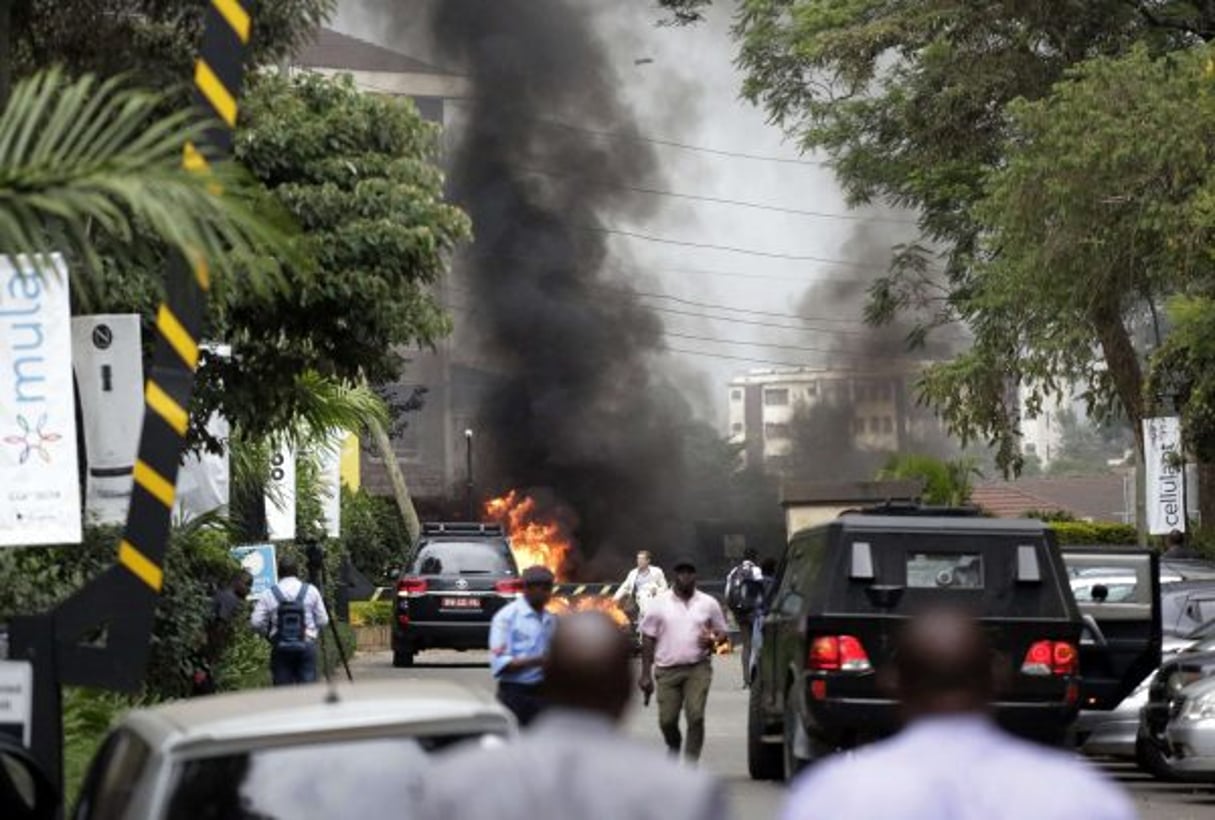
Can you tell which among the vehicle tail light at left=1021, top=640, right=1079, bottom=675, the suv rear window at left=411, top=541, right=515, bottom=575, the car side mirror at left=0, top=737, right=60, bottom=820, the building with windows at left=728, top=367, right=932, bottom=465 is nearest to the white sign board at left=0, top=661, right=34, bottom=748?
the car side mirror at left=0, top=737, right=60, bottom=820

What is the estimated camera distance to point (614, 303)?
58438 millimetres

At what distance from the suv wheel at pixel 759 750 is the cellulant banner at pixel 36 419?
6.57 meters

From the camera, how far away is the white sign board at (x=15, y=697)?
970cm

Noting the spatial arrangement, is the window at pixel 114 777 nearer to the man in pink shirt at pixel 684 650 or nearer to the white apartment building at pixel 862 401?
the man in pink shirt at pixel 684 650

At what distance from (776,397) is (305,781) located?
8107 cm

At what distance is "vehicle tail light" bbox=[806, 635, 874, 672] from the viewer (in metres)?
16.8

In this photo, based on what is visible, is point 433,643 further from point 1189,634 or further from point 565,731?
point 565,731

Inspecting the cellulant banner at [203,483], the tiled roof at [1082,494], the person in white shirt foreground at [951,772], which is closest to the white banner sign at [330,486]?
the cellulant banner at [203,483]

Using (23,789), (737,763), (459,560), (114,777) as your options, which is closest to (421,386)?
(459,560)

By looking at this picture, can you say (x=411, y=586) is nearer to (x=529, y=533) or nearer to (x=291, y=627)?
(x=291, y=627)

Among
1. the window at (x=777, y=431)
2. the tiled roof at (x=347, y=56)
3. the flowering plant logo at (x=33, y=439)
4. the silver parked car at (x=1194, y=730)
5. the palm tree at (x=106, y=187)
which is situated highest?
the tiled roof at (x=347, y=56)

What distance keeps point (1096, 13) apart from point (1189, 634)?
686 inches

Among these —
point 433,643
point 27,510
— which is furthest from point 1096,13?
point 27,510

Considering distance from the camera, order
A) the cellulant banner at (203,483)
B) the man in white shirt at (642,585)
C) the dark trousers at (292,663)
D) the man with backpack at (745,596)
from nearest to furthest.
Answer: the cellulant banner at (203,483) < the dark trousers at (292,663) < the man with backpack at (745,596) < the man in white shirt at (642,585)
